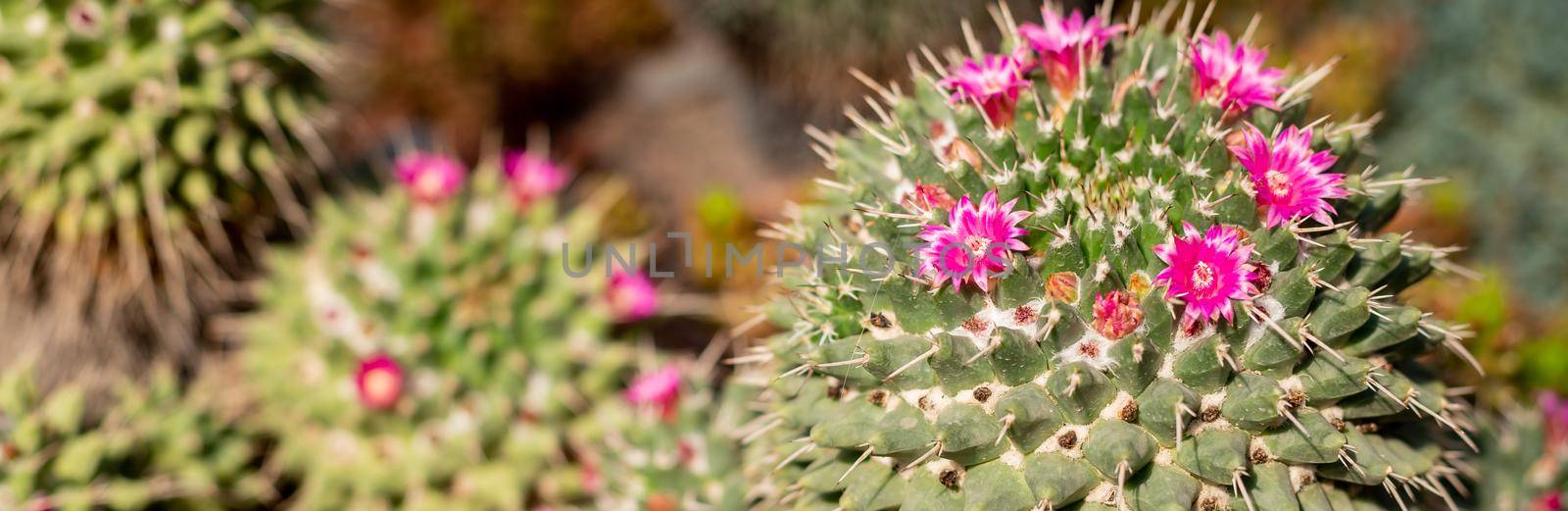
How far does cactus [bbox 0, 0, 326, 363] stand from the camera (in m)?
2.70

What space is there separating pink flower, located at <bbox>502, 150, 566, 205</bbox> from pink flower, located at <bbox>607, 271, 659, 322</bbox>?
1.35 ft

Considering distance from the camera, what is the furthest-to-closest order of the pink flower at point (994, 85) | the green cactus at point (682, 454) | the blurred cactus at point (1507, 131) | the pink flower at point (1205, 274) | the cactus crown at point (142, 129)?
1. the blurred cactus at point (1507, 131)
2. the cactus crown at point (142, 129)
3. the green cactus at point (682, 454)
4. the pink flower at point (994, 85)
5. the pink flower at point (1205, 274)

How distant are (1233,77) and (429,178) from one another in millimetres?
2212

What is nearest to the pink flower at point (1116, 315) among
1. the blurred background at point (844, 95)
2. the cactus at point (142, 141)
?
the blurred background at point (844, 95)

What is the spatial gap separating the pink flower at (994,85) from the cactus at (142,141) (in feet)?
6.47

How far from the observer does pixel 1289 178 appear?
61.4 inches

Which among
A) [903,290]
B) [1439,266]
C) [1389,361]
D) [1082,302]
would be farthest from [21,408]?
[1439,266]

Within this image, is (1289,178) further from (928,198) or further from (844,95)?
(844,95)

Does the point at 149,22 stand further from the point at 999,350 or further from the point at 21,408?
the point at 999,350

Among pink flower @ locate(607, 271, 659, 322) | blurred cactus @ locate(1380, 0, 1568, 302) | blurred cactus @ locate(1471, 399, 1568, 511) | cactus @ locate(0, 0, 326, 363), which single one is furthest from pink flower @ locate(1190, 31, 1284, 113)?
blurred cactus @ locate(1380, 0, 1568, 302)

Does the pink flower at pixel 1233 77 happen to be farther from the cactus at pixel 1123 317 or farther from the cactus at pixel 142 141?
the cactus at pixel 142 141

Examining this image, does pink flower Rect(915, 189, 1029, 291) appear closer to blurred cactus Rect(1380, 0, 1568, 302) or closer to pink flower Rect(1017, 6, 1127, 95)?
pink flower Rect(1017, 6, 1127, 95)

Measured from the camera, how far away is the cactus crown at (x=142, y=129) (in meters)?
2.69

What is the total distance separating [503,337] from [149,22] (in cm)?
122
